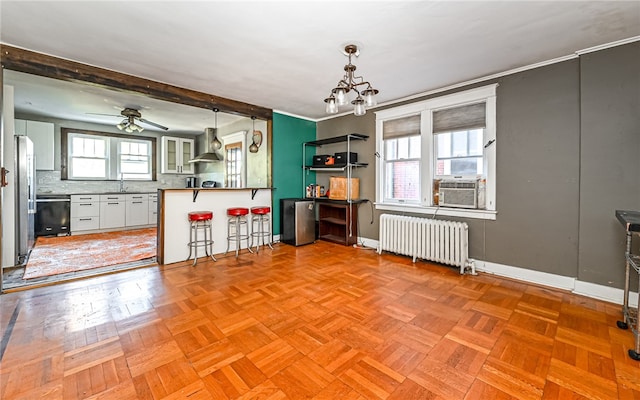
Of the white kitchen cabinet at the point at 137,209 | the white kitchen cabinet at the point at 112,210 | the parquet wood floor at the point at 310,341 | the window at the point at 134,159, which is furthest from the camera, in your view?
the window at the point at 134,159

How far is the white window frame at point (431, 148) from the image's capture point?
3.49 meters

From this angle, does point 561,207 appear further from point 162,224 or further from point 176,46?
point 162,224

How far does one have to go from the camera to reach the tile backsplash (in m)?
5.80

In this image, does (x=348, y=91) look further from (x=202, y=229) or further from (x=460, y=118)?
(x=202, y=229)

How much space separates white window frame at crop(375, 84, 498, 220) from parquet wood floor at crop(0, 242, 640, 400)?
1.06 metres

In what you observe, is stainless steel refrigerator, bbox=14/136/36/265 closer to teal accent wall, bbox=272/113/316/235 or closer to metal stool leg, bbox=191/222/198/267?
metal stool leg, bbox=191/222/198/267

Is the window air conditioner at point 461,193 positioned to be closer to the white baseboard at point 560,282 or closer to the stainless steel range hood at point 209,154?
the white baseboard at point 560,282

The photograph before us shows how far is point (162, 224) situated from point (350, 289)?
2811 millimetres

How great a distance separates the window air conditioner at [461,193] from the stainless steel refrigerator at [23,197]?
5.85 meters

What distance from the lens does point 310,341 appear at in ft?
6.63

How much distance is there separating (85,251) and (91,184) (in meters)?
2.70

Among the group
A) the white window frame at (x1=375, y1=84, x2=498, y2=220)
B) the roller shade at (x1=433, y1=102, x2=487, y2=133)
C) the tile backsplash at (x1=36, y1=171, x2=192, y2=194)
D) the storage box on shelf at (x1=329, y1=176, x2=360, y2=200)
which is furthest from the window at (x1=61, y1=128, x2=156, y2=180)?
the roller shade at (x1=433, y1=102, x2=487, y2=133)

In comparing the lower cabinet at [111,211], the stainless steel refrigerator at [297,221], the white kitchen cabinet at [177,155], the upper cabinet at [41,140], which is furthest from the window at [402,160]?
the upper cabinet at [41,140]

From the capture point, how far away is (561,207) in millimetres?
3020
